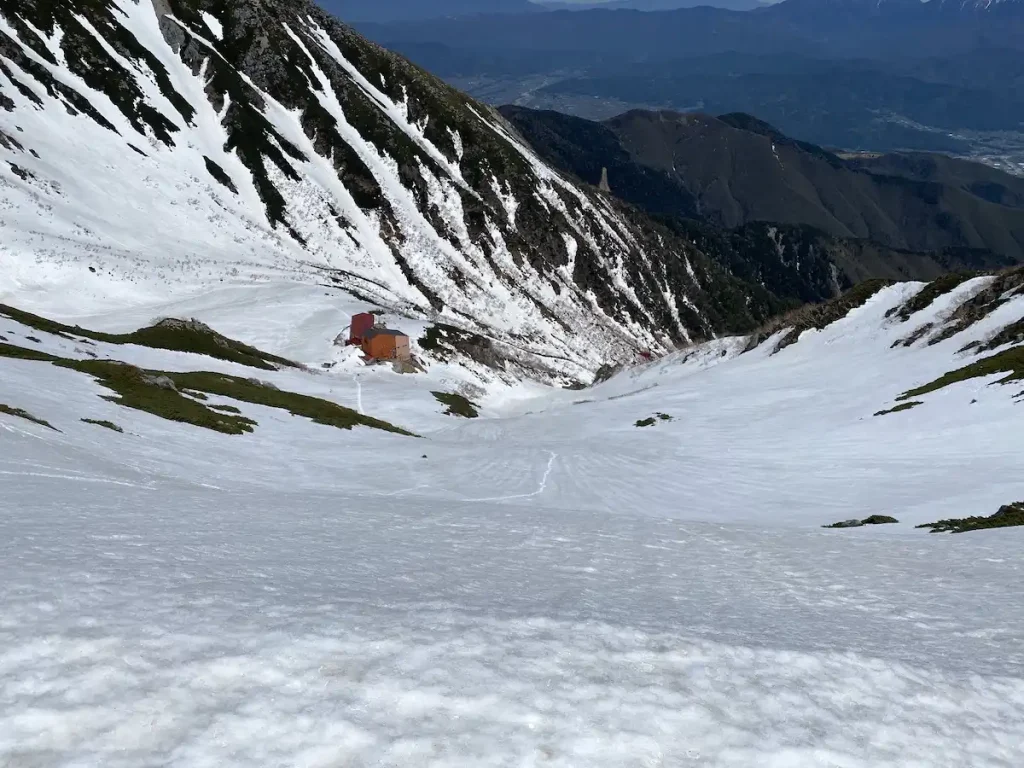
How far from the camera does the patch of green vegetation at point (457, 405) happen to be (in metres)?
68.0

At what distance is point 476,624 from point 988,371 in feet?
121

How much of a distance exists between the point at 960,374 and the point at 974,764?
3842 centimetres

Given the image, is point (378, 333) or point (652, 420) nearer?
point (652, 420)

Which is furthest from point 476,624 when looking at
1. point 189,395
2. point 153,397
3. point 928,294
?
point 928,294

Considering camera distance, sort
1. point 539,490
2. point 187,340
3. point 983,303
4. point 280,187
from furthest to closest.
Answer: point 280,187 < point 187,340 < point 983,303 < point 539,490

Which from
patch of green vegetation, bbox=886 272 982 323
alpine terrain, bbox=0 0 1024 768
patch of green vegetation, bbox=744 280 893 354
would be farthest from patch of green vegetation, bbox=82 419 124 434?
patch of green vegetation, bbox=886 272 982 323

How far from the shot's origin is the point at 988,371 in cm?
3522

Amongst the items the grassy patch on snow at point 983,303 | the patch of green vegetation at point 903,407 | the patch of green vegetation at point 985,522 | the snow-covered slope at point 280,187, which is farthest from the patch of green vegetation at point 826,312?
the snow-covered slope at point 280,187

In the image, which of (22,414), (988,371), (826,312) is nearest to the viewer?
(22,414)

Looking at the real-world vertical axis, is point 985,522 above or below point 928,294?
below

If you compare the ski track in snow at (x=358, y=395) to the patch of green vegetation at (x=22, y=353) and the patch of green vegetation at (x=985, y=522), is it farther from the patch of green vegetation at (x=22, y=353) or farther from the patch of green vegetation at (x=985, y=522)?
Answer: the patch of green vegetation at (x=985, y=522)

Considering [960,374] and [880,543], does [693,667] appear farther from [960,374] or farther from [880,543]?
[960,374]

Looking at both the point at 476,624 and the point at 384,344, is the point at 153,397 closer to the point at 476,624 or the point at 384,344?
the point at 476,624

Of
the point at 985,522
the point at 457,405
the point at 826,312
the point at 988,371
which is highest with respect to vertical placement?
the point at 826,312
